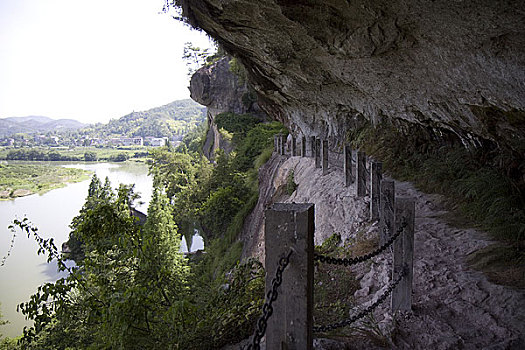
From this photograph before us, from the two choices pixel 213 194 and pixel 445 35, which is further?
pixel 213 194

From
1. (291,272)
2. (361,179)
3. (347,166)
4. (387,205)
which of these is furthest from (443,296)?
(347,166)

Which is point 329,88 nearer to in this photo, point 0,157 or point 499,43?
point 499,43

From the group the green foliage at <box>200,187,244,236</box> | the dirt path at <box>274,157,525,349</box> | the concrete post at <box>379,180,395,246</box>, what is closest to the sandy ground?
the dirt path at <box>274,157,525,349</box>

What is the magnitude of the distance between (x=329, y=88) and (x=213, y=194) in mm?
8753

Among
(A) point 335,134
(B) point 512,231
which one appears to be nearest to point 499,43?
(B) point 512,231

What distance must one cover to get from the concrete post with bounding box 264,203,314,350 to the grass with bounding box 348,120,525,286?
308 cm

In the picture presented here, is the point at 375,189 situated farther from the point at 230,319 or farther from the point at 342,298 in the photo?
the point at 230,319

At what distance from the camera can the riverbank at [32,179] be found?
53463mm

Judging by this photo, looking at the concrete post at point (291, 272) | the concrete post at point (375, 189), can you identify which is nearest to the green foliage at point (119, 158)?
the concrete post at point (375, 189)

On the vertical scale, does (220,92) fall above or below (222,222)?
above

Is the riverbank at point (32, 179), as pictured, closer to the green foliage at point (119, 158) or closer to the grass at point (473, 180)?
the green foliage at point (119, 158)

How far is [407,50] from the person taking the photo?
6.42 meters

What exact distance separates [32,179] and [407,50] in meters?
70.1

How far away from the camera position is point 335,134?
1559cm
